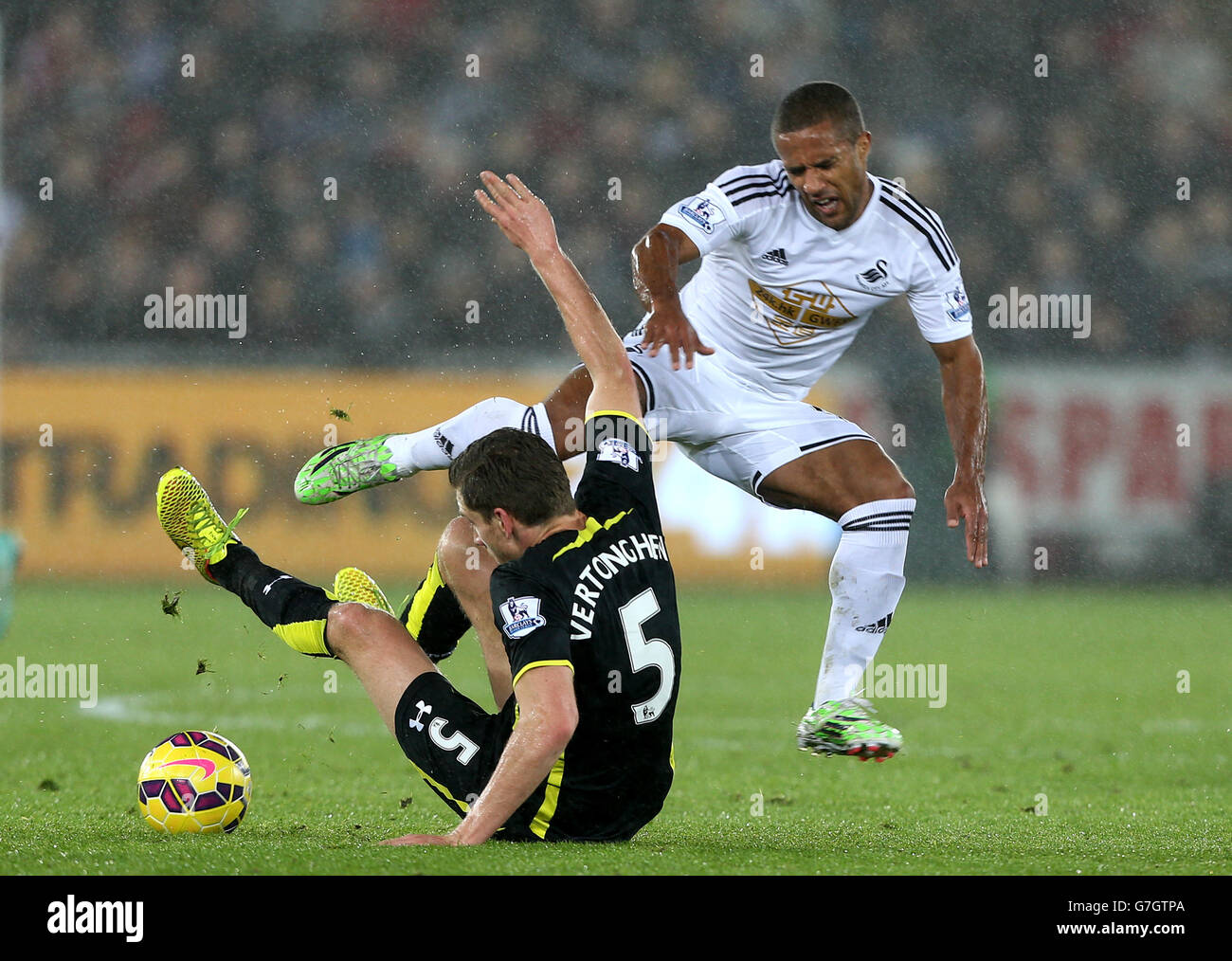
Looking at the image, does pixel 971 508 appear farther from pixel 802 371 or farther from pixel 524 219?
pixel 524 219

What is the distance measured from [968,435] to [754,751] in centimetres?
236

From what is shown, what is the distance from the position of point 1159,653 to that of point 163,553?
24.3 feet

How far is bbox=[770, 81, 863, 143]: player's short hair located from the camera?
4965mm

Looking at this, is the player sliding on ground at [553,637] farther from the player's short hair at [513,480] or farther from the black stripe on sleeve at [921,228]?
the black stripe on sleeve at [921,228]

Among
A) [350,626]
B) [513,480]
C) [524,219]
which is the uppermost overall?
[524,219]

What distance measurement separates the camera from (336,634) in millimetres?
4473

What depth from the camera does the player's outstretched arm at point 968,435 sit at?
17.6 feet

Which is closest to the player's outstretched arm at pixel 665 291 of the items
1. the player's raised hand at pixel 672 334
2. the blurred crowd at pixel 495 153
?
the player's raised hand at pixel 672 334

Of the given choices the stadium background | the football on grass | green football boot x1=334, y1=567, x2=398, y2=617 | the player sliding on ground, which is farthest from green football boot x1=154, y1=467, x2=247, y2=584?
the stadium background

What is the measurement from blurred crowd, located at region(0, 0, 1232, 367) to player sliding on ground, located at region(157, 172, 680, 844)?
8.31 metres

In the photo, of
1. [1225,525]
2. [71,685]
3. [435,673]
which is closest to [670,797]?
[435,673]

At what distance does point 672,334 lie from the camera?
477cm

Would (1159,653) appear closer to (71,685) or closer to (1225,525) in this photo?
(1225,525)

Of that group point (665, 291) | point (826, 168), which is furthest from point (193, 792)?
point (826, 168)
